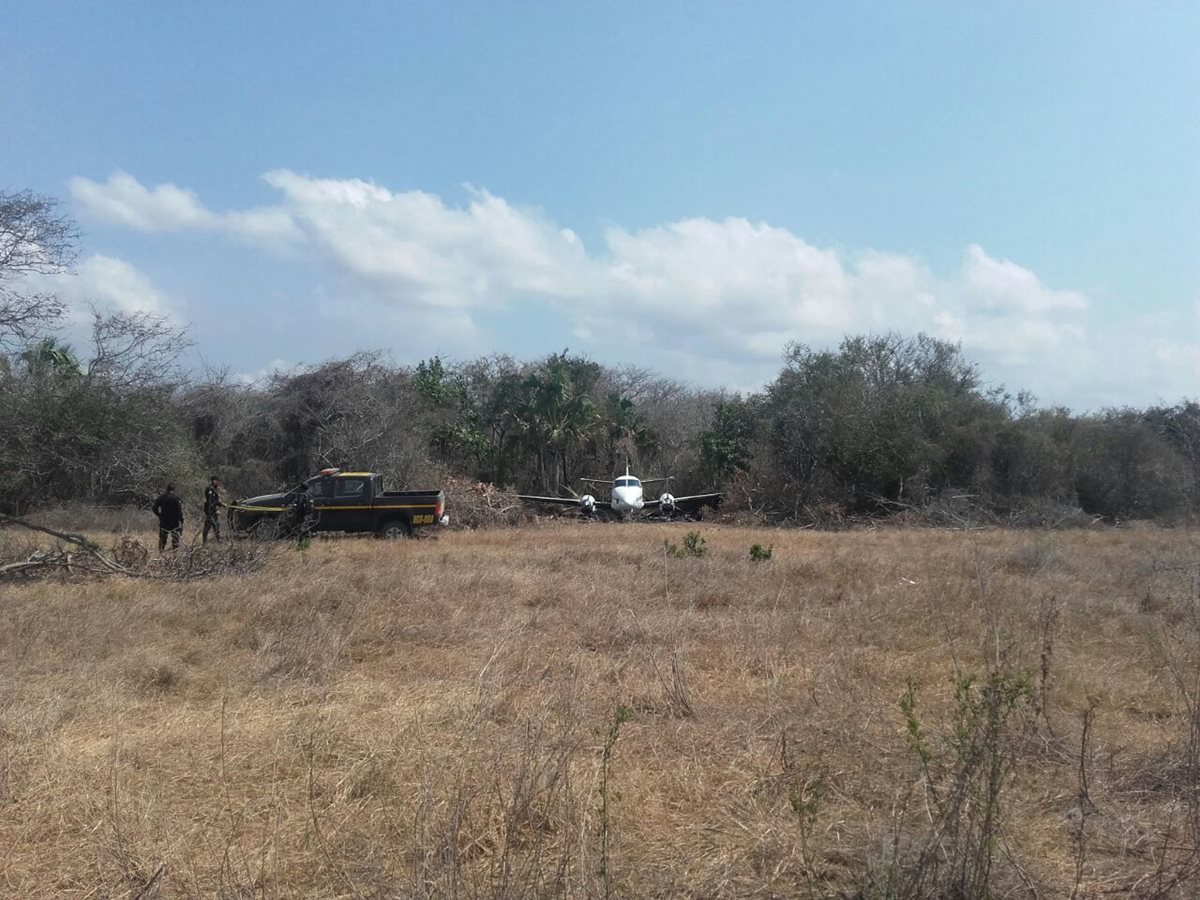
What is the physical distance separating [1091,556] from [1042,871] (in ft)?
46.2

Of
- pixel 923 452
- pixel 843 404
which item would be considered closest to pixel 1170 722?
pixel 923 452

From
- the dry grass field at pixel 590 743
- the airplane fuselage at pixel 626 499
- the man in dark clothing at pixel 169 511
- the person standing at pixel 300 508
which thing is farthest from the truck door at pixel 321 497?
the airplane fuselage at pixel 626 499

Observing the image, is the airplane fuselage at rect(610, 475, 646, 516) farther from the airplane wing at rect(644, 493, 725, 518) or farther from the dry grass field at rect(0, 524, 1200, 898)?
the dry grass field at rect(0, 524, 1200, 898)

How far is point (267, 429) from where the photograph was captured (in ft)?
104

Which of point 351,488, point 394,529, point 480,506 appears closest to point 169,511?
point 351,488

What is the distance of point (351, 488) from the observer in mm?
20531

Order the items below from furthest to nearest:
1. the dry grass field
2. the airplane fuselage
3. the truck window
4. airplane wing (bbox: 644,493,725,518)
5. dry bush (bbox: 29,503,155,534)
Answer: airplane wing (bbox: 644,493,725,518) → the airplane fuselage → the truck window → dry bush (bbox: 29,503,155,534) → the dry grass field

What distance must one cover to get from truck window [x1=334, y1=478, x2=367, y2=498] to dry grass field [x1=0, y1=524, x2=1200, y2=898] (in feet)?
30.2

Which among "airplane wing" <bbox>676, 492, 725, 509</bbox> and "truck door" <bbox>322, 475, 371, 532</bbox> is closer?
"truck door" <bbox>322, 475, 371, 532</bbox>

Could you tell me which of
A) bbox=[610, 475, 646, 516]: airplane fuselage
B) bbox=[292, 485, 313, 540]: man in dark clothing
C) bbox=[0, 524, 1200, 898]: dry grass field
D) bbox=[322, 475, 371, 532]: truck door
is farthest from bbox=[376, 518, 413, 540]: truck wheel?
bbox=[610, 475, 646, 516]: airplane fuselage

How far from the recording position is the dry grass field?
3.71 m

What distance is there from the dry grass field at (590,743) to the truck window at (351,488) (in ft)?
30.2

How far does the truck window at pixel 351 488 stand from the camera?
20469 mm

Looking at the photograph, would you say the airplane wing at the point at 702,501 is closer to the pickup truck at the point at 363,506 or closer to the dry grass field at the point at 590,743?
the pickup truck at the point at 363,506
